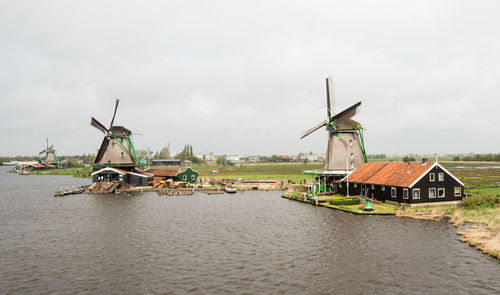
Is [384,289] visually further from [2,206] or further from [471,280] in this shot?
[2,206]

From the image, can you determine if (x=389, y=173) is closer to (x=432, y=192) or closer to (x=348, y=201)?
(x=432, y=192)

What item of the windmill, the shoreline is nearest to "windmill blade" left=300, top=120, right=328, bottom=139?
the shoreline

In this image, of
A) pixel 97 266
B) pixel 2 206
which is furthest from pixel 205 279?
pixel 2 206

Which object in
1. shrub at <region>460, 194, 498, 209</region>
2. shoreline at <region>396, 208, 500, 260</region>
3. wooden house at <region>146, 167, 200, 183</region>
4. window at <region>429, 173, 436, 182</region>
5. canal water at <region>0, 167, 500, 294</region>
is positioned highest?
window at <region>429, 173, 436, 182</region>

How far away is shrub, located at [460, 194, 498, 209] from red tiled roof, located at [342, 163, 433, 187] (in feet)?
19.8

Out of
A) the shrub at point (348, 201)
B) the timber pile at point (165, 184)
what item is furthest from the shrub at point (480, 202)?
the timber pile at point (165, 184)

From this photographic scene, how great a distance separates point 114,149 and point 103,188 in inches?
409

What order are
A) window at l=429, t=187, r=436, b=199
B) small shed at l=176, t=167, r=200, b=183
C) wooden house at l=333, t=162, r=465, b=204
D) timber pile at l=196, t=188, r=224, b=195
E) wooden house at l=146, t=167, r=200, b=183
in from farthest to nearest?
small shed at l=176, t=167, r=200, b=183
wooden house at l=146, t=167, r=200, b=183
timber pile at l=196, t=188, r=224, b=195
window at l=429, t=187, r=436, b=199
wooden house at l=333, t=162, r=465, b=204

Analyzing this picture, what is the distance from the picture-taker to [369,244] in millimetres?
28312

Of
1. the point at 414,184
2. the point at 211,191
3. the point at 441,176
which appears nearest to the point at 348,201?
the point at 414,184

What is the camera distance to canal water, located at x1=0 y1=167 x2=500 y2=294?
20469 millimetres

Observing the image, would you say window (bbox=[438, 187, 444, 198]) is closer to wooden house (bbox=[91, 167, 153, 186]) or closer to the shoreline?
the shoreline

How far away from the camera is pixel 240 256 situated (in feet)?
86.1

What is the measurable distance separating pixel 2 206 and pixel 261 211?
45132 mm
